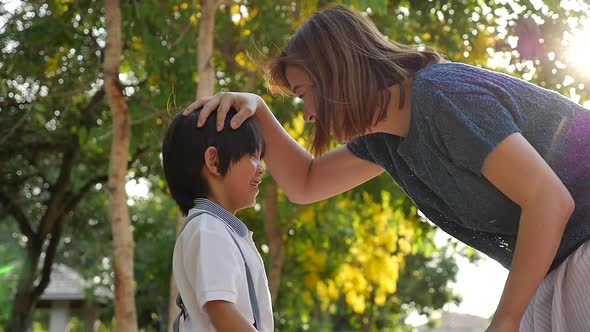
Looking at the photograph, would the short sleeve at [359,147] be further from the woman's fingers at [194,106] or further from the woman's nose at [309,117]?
the woman's fingers at [194,106]

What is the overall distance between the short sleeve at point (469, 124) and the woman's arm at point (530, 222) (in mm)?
52

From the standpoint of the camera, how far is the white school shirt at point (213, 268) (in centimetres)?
227

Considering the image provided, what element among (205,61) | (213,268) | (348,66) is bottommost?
(213,268)

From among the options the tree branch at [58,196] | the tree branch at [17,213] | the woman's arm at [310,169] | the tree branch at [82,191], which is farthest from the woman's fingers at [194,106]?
the tree branch at [17,213]

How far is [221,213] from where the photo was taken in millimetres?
2445

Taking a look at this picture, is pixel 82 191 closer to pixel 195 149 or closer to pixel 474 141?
pixel 195 149

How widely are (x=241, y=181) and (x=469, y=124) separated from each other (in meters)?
0.62

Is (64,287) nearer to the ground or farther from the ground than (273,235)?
nearer to the ground

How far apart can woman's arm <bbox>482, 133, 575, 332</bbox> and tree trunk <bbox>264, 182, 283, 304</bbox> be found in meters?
8.56

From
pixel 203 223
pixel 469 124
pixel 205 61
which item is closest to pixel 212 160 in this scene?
pixel 203 223

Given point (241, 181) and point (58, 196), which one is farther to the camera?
point (58, 196)

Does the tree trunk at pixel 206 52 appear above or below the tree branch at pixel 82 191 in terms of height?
above

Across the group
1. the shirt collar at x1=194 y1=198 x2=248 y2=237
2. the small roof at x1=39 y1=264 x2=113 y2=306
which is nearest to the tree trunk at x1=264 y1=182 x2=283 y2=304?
the shirt collar at x1=194 y1=198 x2=248 y2=237

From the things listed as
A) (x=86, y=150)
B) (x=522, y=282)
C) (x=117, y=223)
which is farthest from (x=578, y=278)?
(x=86, y=150)
